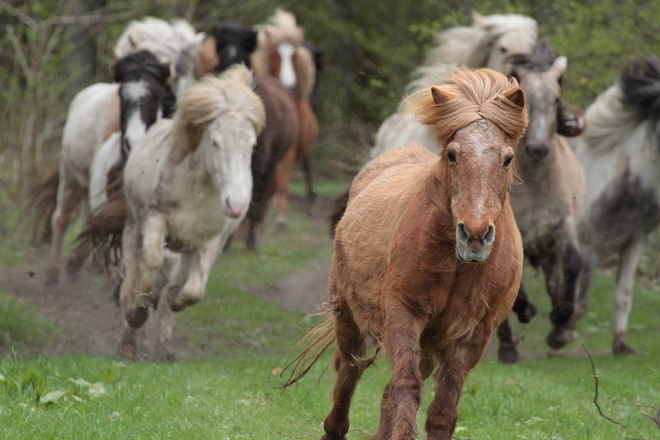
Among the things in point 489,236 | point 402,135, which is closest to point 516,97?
point 489,236

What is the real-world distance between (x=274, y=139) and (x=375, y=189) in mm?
7199

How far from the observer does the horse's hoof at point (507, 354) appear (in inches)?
284

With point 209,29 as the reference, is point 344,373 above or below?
below

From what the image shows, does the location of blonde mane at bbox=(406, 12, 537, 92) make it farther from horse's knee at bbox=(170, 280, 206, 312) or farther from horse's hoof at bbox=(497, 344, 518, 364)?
horse's knee at bbox=(170, 280, 206, 312)

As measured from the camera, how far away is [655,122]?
25.5 feet

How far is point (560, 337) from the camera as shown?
22.8ft

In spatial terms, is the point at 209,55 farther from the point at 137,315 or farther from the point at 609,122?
the point at 609,122

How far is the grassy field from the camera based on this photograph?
4270 millimetres

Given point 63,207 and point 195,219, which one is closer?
point 195,219

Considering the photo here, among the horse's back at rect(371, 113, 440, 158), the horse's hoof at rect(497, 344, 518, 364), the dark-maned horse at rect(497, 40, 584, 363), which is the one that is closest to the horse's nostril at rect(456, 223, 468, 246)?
the horse's back at rect(371, 113, 440, 158)

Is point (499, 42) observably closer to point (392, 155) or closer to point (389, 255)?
point (392, 155)

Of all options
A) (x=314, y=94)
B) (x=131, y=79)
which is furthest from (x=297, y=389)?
(x=314, y=94)

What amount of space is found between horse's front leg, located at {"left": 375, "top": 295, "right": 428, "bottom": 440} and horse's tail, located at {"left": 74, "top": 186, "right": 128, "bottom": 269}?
432cm

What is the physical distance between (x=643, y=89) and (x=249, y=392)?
513 centimetres
